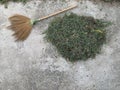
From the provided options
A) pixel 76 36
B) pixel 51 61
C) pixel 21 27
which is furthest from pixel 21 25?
pixel 76 36

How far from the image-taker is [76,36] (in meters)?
4.15

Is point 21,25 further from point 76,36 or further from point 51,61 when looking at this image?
point 76,36

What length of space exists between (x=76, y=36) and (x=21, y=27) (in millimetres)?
703

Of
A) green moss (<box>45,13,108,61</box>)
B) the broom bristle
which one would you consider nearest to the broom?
the broom bristle

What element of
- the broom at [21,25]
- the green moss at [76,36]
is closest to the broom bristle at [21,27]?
the broom at [21,25]

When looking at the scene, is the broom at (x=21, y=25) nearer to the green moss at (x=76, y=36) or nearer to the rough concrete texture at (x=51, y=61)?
the rough concrete texture at (x=51, y=61)

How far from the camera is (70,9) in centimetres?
430

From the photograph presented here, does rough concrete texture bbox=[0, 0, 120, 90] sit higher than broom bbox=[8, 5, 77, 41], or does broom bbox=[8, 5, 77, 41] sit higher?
broom bbox=[8, 5, 77, 41]

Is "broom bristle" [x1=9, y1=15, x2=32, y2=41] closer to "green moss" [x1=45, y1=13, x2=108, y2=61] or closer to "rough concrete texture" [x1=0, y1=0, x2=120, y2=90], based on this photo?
"rough concrete texture" [x1=0, y1=0, x2=120, y2=90]

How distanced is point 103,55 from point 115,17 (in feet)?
1.68

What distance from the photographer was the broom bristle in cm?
423

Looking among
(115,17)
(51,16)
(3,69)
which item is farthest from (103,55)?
(3,69)

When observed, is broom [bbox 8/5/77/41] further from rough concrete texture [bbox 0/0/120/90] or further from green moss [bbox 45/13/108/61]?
green moss [bbox 45/13/108/61]

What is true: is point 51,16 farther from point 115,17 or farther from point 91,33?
point 115,17
